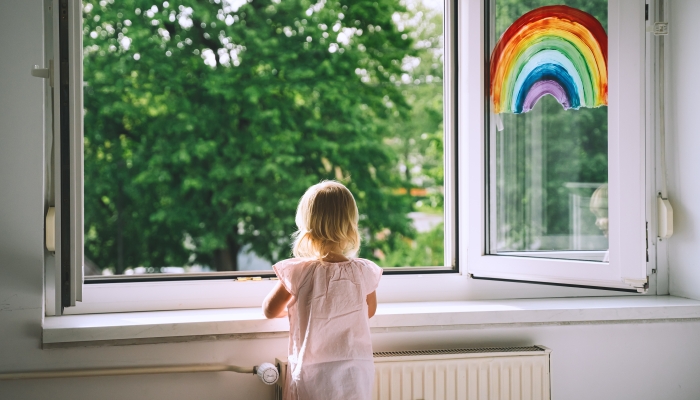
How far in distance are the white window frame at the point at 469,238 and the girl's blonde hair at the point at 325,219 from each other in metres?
0.36

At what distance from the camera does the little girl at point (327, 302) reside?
1476mm

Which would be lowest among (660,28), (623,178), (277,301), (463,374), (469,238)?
(463,374)

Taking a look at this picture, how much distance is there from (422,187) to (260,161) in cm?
209

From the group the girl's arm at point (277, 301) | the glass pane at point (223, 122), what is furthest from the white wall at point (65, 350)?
the glass pane at point (223, 122)

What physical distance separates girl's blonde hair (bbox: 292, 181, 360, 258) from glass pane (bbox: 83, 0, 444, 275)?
11.4 feet

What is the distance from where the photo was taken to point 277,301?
156 centimetres

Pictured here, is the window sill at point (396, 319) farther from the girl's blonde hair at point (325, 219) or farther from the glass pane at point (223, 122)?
the glass pane at point (223, 122)

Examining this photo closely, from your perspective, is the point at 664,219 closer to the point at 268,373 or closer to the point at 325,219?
the point at 325,219

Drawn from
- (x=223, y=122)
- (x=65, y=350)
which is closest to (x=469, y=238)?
(x=65, y=350)

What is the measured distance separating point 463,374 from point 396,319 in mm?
234

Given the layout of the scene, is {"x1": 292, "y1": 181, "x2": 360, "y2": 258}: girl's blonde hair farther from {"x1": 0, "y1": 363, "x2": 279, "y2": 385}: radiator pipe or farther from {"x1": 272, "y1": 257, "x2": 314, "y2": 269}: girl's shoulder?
{"x1": 0, "y1": 363, "x2": 279, "y2": 385}: radiator pipe

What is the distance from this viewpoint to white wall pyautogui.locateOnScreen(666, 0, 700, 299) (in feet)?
6.13

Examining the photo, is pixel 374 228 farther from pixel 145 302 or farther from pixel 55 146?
pixel 55 146

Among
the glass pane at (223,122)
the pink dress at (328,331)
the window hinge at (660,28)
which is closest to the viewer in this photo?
the pink dress at (328,331)
